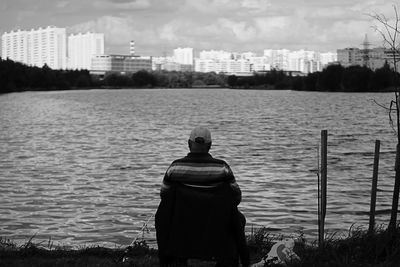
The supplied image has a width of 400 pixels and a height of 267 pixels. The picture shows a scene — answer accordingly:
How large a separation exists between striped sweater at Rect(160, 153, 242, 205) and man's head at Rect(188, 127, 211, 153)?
0.19ft

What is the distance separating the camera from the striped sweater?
26.3ft

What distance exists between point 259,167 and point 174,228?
2069 cm

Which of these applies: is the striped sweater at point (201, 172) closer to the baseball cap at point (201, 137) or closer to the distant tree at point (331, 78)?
the baseball cap at point (201, 137)

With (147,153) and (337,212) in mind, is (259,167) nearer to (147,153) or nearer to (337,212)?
(147,153)

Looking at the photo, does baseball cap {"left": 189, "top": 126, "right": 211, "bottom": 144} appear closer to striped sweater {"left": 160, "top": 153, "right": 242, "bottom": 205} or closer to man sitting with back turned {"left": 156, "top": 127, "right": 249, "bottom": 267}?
man sitting with back turned {"left": 156, "top": 127, "right": 249, "bottom": 267}

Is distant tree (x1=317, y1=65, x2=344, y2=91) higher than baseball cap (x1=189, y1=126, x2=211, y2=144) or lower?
higher

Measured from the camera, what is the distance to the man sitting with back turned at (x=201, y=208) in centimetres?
804

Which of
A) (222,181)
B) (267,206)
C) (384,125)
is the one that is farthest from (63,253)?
(384,125)

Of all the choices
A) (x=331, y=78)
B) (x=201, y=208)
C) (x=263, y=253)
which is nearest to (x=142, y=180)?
(x=263, y=253)

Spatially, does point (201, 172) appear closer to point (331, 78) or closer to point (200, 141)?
point (200, 141)

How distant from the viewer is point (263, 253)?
11.1m

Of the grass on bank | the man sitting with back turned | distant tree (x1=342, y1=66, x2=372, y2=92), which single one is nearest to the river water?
the grass on bank

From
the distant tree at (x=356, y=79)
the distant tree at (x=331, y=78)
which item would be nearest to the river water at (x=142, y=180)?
the distant tree at (x=356, y=79)

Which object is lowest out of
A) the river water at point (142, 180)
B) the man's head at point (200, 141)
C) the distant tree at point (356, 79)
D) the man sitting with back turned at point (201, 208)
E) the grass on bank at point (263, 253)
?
the river water at point (142, 180)
